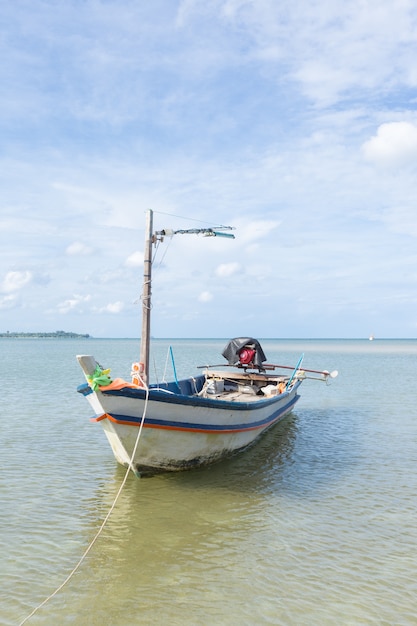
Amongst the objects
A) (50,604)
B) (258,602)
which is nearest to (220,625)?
(258,602)

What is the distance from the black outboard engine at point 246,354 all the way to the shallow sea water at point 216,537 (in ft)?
16.1

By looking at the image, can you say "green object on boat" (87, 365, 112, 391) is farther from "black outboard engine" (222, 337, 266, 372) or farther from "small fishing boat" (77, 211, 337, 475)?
"black outboard engine" (222, 337, 266, 372)

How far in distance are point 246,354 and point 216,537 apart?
471 inches

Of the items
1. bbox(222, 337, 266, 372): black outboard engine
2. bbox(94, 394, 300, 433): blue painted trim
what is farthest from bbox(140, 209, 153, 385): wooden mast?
bbox(222, 337, 266, 372): black outboard engine

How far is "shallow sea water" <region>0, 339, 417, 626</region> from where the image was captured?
6082mm

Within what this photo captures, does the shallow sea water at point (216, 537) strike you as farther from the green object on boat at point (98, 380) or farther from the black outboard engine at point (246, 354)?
the black outboard engine at point (246, 354)

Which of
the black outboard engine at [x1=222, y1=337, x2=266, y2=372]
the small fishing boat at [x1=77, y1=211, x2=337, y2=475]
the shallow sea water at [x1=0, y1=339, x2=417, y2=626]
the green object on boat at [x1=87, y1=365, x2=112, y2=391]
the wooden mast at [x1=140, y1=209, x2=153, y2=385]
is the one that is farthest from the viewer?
the black outboard engine at [x1=222, y1=337, x2=266, y2=372]

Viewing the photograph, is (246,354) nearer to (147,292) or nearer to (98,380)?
(147,292)

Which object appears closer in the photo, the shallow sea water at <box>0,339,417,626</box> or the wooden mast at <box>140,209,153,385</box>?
the shallow sea water at <box>0,339,417,626</box>

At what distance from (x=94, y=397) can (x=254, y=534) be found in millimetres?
4090

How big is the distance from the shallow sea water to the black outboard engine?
4.90m

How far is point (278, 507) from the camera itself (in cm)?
967

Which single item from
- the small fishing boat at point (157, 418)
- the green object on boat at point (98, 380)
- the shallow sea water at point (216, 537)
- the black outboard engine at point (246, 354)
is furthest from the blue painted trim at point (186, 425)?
the black outboard engine at point (246, 354)

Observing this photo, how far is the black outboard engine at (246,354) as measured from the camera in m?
19.8
